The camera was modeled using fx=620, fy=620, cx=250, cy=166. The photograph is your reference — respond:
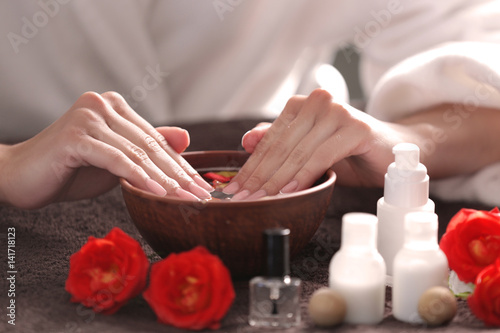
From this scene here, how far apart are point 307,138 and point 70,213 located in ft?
1.05

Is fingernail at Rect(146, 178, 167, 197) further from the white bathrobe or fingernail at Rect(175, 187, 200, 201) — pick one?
the white bathrobe

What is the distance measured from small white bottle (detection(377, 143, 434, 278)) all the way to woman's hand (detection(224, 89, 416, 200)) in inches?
3.5

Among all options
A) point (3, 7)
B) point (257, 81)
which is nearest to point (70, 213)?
point (3, 7)

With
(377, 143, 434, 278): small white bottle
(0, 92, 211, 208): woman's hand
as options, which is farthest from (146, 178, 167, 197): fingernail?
(377, 143, 434, 278): small white bottle

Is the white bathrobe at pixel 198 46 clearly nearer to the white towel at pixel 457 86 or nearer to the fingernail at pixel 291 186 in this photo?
the white towel at pixel 457 86

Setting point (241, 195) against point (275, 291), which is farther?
point (241, 195)

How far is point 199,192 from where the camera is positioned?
61 centimetres

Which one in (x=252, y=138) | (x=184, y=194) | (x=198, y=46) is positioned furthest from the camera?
(x=198, y=46)

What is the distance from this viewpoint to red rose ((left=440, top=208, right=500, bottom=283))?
21.1 inches

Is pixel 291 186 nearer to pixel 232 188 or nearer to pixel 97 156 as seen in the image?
pixel 232 188

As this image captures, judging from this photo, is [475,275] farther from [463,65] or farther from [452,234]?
[463,65]

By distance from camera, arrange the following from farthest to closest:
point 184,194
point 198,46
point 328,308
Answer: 1. point 198,46
2. point 184,194
3. point 328,308

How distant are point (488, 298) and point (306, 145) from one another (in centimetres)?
25

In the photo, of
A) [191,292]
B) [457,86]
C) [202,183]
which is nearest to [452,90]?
[457,86]
